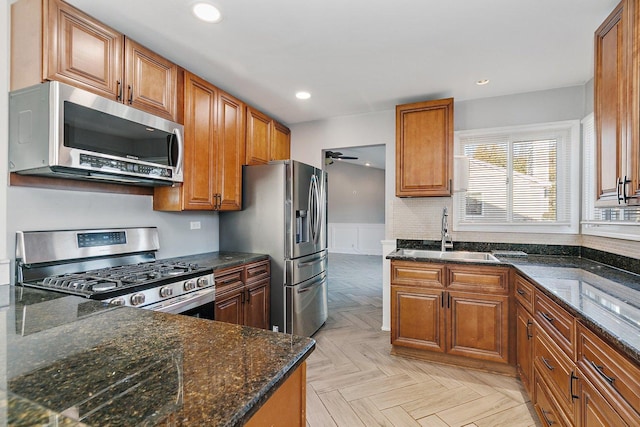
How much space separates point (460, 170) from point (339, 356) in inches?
81.2

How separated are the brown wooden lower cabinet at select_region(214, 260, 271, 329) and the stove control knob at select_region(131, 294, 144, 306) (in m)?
0.63

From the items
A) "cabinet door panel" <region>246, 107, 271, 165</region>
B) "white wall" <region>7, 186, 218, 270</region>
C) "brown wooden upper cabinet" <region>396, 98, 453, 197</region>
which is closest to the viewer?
"white wall" <region>7, 186, 218, 270</region>

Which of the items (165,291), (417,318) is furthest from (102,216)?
(417,318)

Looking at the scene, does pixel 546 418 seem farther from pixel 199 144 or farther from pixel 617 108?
pixel 199 144

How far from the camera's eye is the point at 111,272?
2.02 m

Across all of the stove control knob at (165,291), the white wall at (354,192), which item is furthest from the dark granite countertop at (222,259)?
the white wall at (354,192)

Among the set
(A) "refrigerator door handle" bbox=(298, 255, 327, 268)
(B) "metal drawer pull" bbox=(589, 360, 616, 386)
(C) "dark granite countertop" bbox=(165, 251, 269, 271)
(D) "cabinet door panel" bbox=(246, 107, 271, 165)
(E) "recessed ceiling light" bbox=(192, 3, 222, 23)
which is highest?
(E) "recessed ceiling light" bbox=(192, 3, 222, 23)

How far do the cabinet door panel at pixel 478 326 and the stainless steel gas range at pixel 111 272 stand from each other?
6.31 ft

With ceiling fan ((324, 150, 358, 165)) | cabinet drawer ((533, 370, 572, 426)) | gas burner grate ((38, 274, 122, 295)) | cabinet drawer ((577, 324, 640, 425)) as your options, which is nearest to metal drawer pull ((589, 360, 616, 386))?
cabinet drawer ((577, 324, 640, 425))

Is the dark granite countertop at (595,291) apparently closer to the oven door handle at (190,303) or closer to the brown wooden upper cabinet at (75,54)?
the oven door handle at (190,303)

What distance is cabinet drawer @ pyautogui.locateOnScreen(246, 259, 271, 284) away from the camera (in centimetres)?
277

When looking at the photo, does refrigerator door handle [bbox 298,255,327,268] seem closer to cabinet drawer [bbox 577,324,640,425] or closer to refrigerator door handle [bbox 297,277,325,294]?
refrigerator door handle [bbox 297,277,325,294]

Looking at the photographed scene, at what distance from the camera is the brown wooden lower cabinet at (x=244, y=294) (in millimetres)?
2445

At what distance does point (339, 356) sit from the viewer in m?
2.82
